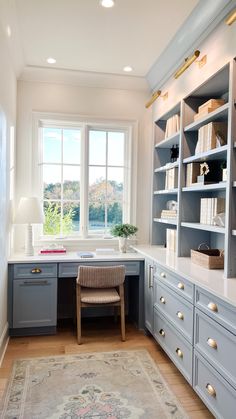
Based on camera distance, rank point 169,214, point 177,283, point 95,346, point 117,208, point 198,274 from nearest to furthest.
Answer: point 198,274 → point 177,283 → point 95,346 → point 169,214 → point 117,208

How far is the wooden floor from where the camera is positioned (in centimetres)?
237

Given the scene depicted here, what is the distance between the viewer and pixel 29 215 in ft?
10.7

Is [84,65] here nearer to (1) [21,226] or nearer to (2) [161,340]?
(1) [21,226]

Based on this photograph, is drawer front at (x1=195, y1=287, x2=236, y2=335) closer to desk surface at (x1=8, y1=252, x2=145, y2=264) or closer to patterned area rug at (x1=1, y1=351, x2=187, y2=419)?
patterned area rug at (x1=1, y1=351, x2=187, y2=419)

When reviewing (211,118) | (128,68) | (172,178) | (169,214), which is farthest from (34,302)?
(128,68)

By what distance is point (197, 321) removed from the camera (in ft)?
6.82

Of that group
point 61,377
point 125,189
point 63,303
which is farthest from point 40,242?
point 61,377

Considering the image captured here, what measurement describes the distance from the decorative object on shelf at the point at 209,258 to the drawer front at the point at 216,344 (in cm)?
49

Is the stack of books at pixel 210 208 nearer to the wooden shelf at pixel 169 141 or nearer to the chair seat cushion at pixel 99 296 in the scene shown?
the wooden shelf at pixel 169 141

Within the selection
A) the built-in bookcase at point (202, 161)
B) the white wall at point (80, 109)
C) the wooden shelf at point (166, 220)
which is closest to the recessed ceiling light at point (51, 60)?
the white wall at point (80, 109)

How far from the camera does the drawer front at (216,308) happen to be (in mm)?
1678

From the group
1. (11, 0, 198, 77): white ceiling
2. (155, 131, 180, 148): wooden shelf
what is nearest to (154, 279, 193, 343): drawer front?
(155, 131, 180, 148): wooden shelf

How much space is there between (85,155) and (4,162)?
1231 millimetres

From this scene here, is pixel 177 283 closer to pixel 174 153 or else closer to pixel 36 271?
pixel 36 271
